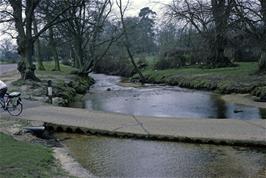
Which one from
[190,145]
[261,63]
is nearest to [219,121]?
[190,145]

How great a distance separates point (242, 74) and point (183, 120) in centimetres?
1954

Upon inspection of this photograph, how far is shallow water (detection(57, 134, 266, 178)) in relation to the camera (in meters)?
9.48

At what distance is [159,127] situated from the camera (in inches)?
529

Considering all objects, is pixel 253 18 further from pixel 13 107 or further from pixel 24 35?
pixel 13 107

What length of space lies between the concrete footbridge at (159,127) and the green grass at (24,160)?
283cm

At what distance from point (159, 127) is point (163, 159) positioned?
2914 millimetres

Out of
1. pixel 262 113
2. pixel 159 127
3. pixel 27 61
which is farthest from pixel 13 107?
pixel 27 61

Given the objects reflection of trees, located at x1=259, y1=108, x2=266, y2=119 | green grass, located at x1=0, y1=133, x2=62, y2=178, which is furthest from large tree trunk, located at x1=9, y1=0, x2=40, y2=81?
green grass, located at x1=0, y1=133, x2=62, y2=178

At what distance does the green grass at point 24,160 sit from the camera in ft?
26.6

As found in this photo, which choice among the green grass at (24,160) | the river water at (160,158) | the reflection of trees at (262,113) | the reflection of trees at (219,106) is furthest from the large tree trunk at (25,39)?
the green grass at (24,160)

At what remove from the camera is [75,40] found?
47.4 metres

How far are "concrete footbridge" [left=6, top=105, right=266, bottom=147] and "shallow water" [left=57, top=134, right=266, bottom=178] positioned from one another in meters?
0.33

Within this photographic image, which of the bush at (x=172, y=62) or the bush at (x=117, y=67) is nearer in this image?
the bush at (x=172, y=62)

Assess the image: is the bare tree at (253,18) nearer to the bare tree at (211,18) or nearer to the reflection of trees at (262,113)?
the bare tree at (211,18)
